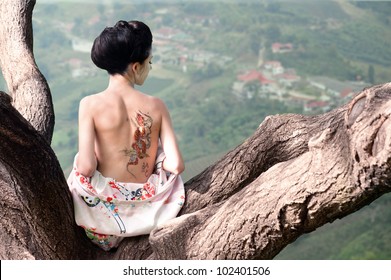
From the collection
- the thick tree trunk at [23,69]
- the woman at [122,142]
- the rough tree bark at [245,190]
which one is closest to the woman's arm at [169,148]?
the woman at [122,142]

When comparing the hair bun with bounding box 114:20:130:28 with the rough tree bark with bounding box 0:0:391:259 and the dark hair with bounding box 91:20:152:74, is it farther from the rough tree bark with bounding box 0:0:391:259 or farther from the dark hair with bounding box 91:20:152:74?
the rough tree bark with bounding box 0:0:391:259

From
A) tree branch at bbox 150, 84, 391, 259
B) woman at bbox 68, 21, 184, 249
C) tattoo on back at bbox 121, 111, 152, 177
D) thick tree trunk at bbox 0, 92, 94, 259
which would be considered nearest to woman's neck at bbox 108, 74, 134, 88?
woman at bbox 68, 21, 184, 249

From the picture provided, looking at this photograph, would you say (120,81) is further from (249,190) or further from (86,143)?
(249,190)

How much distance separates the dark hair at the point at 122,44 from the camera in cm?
233

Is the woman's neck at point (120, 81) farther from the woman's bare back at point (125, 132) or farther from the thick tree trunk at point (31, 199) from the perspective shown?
the thick tree trunk at point (31, 199)

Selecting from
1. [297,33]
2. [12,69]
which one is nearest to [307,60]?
[297,33]

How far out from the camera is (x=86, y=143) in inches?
90.7

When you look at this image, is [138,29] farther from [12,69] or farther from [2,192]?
[12,69]

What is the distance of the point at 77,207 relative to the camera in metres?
2.35

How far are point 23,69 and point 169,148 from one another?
0.92 m

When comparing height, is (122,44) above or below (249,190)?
A: above

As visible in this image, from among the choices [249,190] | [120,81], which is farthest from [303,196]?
[120,81]

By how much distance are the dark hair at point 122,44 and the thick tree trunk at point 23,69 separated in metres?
0.58
